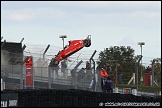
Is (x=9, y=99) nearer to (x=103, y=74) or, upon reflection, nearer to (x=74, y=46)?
(x=103, y=74)

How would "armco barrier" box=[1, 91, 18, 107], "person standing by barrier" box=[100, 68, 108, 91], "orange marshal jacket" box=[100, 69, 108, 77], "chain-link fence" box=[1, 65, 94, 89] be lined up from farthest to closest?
A: "orange marshal jacket" box=[100, 69, 108, 77], "person standing by barrier" box=[100, 68, 108, 91], "chain-link fence" box=[1, 65, 94, 89], "armco barrier" box=[1, 91, 18, 107]

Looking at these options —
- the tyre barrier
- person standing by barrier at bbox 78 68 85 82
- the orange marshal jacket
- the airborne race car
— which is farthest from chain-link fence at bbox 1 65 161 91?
the airborne race car

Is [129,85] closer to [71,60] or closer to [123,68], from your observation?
[123,68]

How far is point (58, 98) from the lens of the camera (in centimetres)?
1291

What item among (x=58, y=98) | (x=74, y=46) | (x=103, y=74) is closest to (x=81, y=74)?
(x=103, y=74)

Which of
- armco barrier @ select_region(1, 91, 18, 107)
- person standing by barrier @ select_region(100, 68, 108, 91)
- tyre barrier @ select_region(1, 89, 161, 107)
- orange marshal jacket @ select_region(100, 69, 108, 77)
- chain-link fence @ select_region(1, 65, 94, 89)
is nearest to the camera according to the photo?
armco barrier @ select_region(1, 91, 18, 107)

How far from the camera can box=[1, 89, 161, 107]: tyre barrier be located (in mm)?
11992

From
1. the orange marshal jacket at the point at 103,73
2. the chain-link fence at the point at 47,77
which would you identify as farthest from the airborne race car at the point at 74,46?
the chain-link fence at the point at 47,77

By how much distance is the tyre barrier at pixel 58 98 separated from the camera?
12.0 m

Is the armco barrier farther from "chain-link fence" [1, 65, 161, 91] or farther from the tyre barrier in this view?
"chain-link fence" [1, 65, 161, 91]

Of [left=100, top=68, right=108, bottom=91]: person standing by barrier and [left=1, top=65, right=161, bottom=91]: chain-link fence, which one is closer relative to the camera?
[left=1, top=65, right=161, bottom=91]: chain-link fence

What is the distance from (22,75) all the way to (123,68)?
5.62 metres

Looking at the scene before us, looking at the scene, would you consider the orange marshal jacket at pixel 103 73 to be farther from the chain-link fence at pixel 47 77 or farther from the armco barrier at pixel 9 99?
the armco barrier at pixel 9 99

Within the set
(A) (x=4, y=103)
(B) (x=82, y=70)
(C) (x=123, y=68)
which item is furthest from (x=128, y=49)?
(A) (x=4, y=103)
